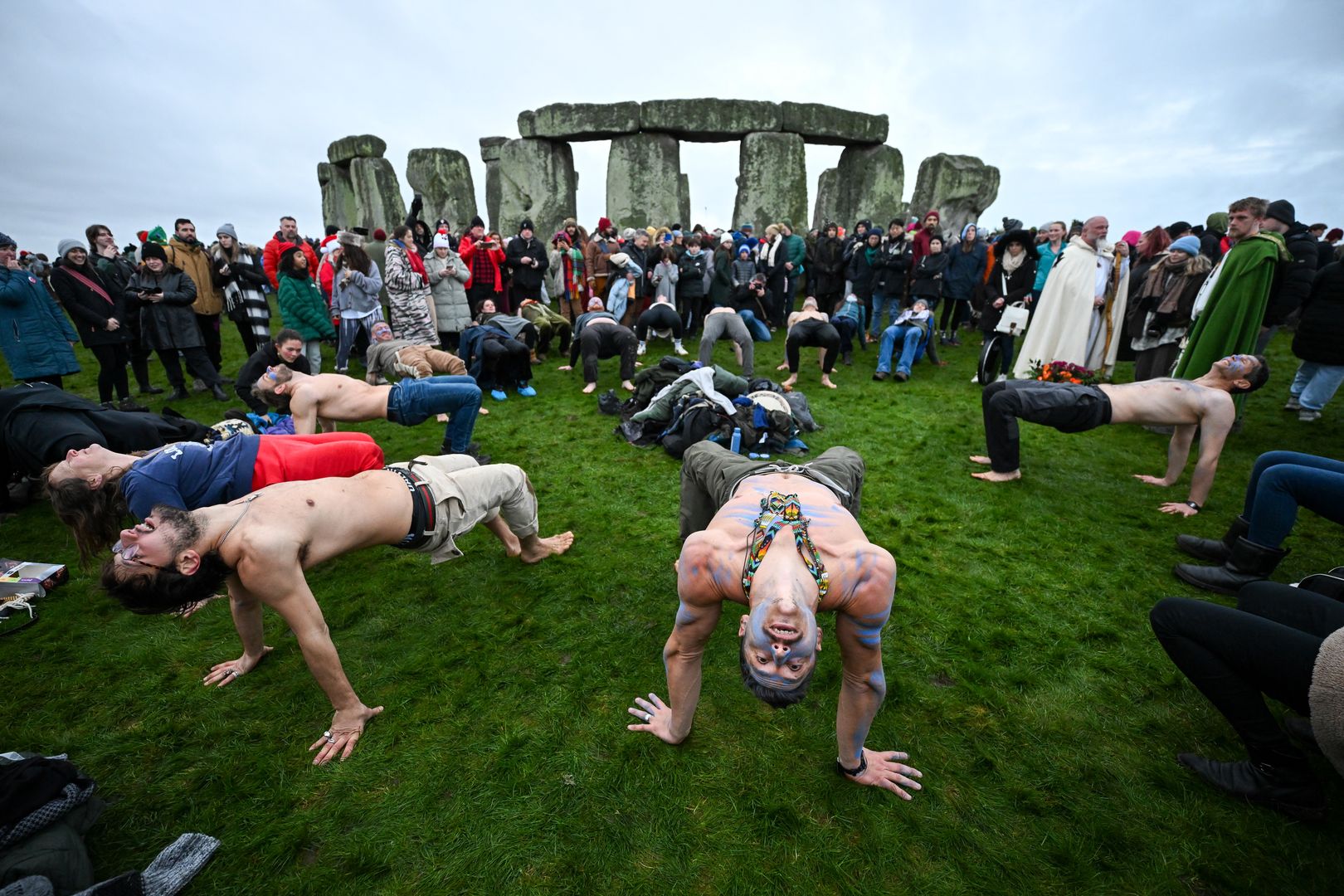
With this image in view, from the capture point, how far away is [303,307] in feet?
24.8

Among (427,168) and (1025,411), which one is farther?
(427,168)

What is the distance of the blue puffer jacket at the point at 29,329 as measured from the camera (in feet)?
19.4

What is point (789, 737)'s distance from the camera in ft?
8.72

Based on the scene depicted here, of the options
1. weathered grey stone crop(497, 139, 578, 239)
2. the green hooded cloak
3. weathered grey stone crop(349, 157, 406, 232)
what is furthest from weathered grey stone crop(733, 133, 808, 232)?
the green hooded cloak

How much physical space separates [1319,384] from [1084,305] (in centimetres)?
254

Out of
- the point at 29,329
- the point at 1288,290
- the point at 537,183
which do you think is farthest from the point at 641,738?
the point at 537,183

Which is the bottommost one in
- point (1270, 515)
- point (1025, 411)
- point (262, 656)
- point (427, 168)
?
point (262, 656)

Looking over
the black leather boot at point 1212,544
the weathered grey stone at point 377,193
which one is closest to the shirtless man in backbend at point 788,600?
the black leather boot at point 1212,544

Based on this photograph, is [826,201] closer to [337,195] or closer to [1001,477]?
[1001,477]

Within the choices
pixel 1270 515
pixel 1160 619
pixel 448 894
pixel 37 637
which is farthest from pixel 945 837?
pixel 37 637

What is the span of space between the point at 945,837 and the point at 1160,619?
1328 mm

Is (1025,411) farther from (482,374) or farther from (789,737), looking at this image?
(482,374)

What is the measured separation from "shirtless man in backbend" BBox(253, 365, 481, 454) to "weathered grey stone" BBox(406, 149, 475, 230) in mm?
13360

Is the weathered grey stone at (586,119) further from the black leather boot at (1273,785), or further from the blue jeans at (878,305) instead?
the black leather boot at (1273,785)
